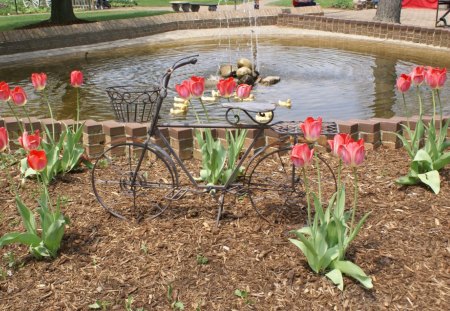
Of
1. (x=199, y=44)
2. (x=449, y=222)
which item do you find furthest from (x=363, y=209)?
(x=199, y=44)

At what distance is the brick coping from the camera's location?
14.5 m

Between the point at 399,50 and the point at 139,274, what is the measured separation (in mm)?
11763

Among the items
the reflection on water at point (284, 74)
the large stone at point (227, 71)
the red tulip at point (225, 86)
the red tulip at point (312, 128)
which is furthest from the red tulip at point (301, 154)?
the large stone at point (227, 71)

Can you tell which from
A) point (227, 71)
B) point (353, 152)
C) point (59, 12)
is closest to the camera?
point (353, 152)

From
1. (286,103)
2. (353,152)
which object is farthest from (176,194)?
(286,103)

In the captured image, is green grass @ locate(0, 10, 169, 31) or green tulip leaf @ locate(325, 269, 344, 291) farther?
green grass @ locate(0, 10, 169, 31)

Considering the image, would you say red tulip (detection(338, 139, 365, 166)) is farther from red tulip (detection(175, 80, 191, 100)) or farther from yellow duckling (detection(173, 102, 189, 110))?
yellow duckling (detection(173, 102, 189, 110))

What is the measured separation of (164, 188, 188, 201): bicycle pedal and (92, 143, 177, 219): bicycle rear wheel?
2 cm

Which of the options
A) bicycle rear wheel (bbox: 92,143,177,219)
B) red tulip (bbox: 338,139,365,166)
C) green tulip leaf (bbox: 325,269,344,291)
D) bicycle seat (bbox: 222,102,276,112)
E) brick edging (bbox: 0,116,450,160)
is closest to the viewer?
red tulip (bbox: 338,139,365,166)

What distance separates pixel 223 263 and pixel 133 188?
102cm

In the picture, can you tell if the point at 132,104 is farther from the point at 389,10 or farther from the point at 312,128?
the point at 389,10

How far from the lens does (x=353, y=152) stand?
287 centimetres

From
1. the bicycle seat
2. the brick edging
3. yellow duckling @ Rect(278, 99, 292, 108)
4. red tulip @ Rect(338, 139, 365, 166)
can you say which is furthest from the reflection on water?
red tulip @ Rect(338, 139, 365, 166)

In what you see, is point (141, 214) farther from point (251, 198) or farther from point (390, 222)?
point (390, 222)
